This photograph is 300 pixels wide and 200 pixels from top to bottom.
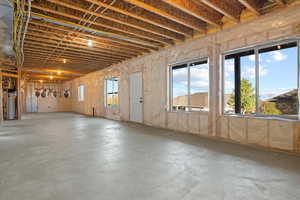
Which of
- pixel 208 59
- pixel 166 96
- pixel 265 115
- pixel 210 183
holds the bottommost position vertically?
pixel 210 183

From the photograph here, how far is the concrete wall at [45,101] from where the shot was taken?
14.0 metres

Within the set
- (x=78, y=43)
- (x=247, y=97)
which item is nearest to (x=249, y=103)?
(x=247, y=97)

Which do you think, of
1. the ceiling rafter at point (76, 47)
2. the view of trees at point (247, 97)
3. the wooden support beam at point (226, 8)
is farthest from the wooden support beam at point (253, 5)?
the ceiling rafter at point (76, 47)

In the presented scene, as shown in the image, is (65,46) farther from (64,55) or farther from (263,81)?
(263,81)

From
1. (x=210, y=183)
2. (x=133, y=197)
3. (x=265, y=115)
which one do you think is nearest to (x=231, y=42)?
(x=265, y=115)

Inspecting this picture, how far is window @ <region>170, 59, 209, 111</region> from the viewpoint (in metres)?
4.64

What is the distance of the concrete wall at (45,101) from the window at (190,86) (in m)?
12.5

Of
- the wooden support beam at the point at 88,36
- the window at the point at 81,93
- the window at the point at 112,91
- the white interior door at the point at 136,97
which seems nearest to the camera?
the wooden support beam at the point at 88,36

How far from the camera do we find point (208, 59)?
4391 millimetres

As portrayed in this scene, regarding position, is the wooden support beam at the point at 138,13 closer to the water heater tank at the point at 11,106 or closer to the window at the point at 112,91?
the window at the point at 112,91

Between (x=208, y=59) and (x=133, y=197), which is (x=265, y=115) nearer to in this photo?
(x=208, y=59)

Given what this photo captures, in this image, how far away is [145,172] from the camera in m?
2.32

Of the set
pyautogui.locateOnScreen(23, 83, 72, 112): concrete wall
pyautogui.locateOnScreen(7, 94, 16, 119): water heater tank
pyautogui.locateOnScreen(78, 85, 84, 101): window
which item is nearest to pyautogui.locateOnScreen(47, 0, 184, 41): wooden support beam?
pyautogui.locateOnScreen(7, 94, 16, 119): water heater tank

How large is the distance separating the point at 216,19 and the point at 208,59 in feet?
3.14
